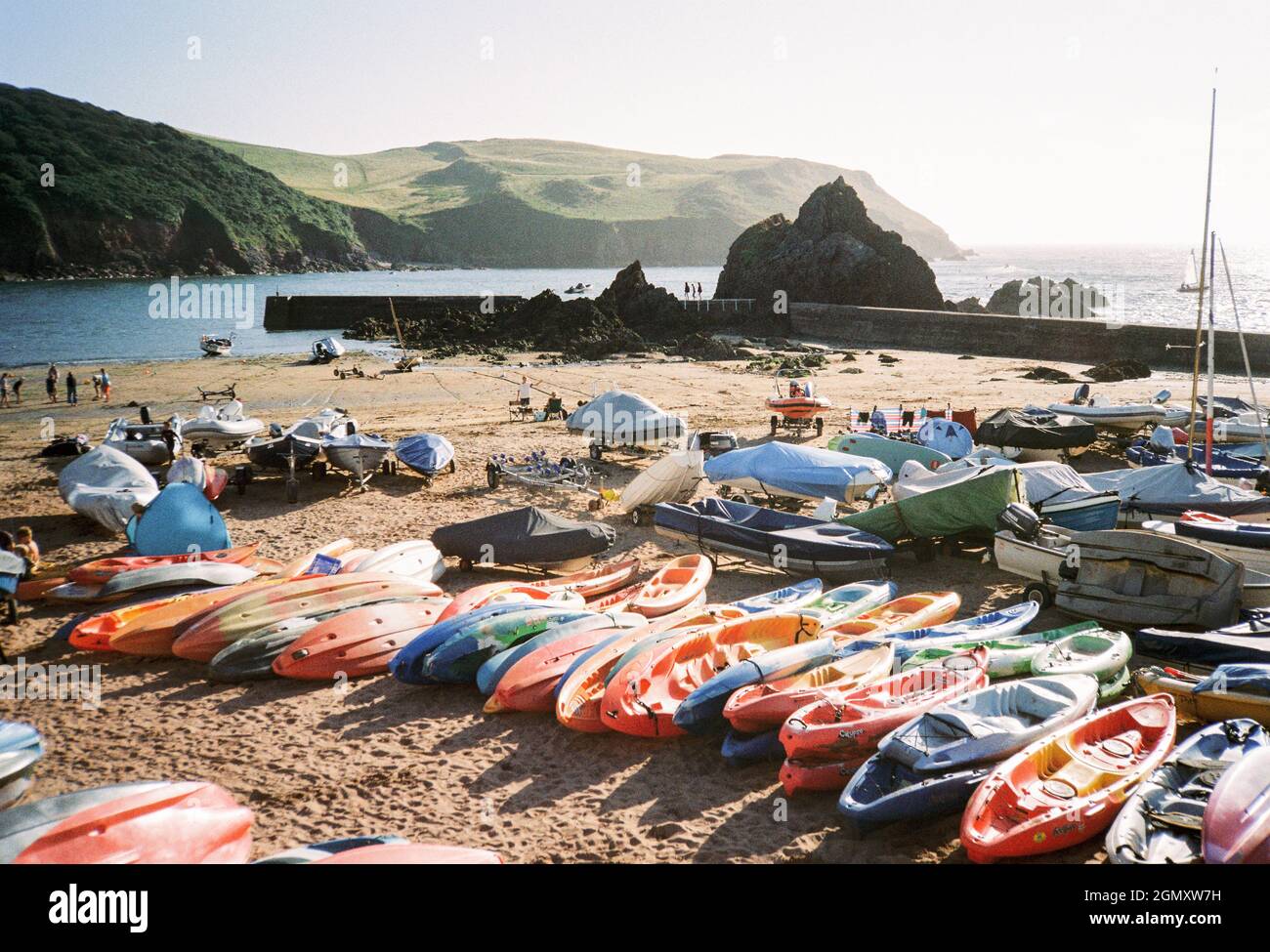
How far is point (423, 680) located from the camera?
9883 mm

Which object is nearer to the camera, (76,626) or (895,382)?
(76,626)

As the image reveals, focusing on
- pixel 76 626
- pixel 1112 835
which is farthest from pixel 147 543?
pixel 1112 835

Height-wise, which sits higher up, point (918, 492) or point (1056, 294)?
point (1056, 294)

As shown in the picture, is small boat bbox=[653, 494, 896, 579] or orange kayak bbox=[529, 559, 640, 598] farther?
small boat bbox=[653, 494, 896, 579]

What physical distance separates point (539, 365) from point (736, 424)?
723 inches

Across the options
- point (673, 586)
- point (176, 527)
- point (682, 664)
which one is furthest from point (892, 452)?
point (176, 527)

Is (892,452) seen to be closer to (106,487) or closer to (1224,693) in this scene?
(1224,693)

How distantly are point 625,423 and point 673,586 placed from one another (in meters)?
8.02

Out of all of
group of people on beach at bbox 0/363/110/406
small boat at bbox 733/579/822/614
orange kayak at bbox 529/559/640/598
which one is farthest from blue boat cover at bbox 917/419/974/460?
group of people on beach at bbox 0/363/110/406

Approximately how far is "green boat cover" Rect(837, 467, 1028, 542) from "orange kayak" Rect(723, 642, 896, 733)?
4.74 m

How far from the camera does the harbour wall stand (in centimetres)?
3750

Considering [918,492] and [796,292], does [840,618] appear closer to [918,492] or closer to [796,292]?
[918,492]

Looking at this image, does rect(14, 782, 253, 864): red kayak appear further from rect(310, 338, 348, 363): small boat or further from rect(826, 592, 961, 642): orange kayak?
rect(310, 338, 348, 363): small boat

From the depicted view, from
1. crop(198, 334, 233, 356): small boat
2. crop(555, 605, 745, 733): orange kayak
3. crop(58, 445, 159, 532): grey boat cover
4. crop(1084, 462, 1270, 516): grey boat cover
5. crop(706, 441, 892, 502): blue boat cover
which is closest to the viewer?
crop(555, 605, 745, 733): orange kayak
